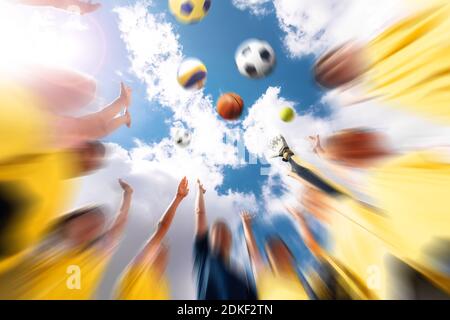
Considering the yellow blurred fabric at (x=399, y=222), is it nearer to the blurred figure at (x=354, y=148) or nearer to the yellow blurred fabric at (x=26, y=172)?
the blurred figure at (x=354, y=148)

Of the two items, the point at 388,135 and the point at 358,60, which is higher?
the point at 358,60

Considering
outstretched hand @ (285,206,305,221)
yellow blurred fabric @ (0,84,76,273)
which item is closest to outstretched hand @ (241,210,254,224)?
outstretched hand @ (285,206,305,221)

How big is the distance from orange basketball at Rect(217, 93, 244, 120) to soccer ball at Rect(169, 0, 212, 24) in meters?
1.24

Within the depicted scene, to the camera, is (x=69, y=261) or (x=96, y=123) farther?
(x=96, y=123)

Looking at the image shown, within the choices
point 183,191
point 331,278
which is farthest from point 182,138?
point 331,278

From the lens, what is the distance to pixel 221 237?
506 cm

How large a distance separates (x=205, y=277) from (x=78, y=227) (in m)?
2.10

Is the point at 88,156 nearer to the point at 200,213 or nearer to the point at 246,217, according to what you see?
the point at 200,213

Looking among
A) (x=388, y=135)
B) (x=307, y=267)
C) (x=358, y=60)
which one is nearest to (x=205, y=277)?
(x=307, y=267)

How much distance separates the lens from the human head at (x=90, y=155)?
187 inches

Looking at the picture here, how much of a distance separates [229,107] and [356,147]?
210 centimetres

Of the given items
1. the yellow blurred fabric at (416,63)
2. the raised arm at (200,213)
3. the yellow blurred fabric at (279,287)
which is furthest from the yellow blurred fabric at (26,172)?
the yellow blurred fabric at (416,63)

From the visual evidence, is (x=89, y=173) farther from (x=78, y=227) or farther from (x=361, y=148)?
(x=361, y=148)

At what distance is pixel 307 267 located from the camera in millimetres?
4594
